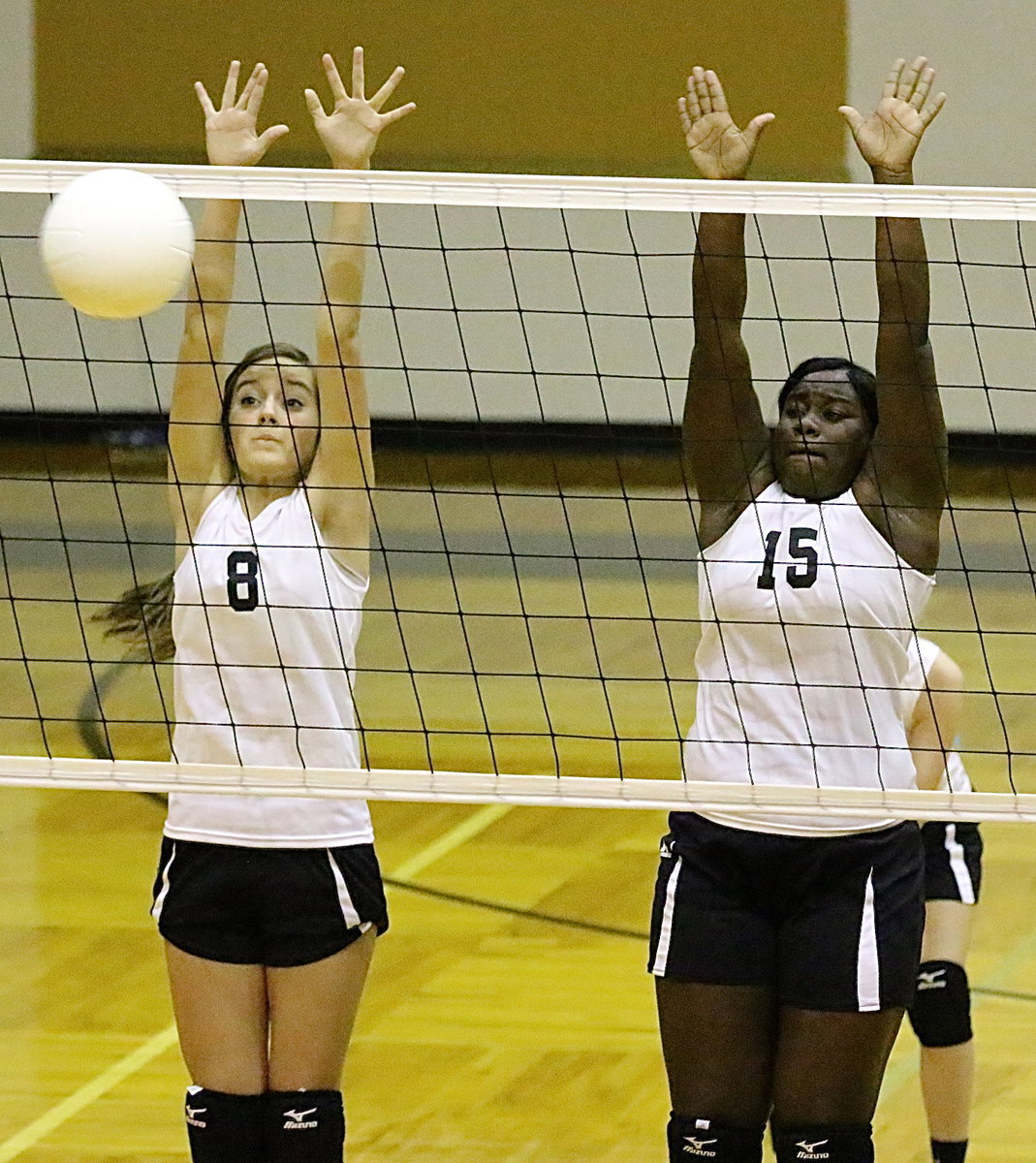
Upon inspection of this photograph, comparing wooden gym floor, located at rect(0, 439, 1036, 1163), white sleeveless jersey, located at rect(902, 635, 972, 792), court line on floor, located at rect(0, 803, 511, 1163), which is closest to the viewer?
white sleeveless jersey, located at rect(902, 635, 972, 792)

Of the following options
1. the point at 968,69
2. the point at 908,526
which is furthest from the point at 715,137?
the point at 968,69

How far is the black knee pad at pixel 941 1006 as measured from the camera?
4.07m

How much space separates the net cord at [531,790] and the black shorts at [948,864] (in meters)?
1.04

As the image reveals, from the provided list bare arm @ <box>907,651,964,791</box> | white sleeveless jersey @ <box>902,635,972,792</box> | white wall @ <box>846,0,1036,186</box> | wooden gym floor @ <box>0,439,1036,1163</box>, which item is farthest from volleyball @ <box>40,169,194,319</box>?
white wall @ <box>846,0,1036,186</box>

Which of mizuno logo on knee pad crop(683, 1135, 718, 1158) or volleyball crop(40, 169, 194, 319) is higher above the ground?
volleyball crop(40, 169, 194, 319)

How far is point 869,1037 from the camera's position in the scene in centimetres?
314

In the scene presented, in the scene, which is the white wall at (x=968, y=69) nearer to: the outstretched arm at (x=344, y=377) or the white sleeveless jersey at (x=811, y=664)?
the outstretched arm at (x=344, y=377)

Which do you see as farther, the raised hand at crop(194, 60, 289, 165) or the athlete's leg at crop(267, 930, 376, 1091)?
the raised hand at crop(194, 60, 289, 165)

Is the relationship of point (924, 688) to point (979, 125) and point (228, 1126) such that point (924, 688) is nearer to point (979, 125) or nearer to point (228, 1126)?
point (228, 1126)

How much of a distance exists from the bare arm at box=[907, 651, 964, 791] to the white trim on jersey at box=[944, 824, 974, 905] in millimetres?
205

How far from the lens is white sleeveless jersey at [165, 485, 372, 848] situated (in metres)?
3.32

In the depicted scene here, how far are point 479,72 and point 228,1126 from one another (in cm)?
855

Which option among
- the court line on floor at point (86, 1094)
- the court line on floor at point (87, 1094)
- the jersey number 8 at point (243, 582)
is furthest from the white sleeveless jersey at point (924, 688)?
the court line on floor at point (86, 1094)

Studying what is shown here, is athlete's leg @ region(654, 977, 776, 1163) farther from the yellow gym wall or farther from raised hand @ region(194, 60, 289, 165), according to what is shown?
the yellow gym wall
